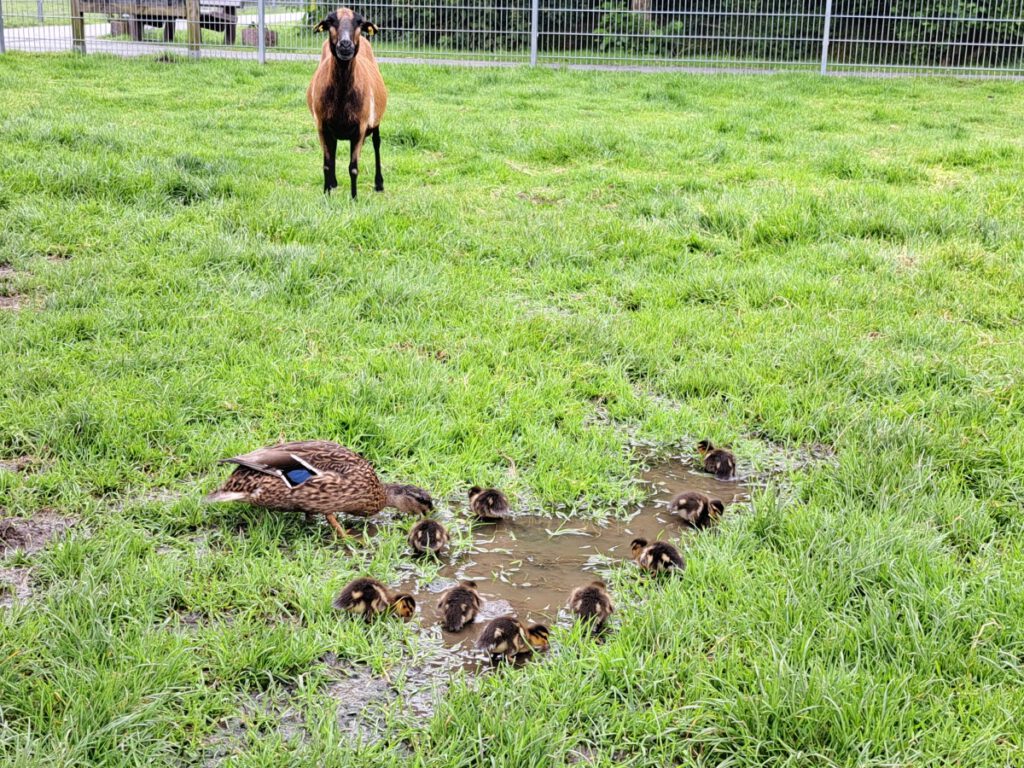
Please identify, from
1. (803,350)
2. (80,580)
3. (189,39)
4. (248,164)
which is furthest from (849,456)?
(189,39)

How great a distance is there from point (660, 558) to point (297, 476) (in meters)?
1.30

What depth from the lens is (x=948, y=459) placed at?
3.88 m

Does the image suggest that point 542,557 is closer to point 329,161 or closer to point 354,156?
point 354,156

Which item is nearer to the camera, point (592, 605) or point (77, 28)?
point (592, 605)

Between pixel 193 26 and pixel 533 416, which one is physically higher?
pixel 193 26

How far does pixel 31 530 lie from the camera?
133 inches

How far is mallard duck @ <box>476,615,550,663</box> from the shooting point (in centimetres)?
282

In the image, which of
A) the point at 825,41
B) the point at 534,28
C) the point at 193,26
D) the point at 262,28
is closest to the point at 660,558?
the point at 825,41

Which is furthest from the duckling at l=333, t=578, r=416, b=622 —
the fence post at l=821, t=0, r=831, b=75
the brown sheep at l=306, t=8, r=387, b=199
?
the fence post at l=821, t=0, r=831, b=75

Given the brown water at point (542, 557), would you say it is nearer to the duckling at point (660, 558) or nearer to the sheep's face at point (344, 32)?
the duckling at point (660, 558)

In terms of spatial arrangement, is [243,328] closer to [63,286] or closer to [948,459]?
[63,286]

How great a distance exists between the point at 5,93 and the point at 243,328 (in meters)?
9.90

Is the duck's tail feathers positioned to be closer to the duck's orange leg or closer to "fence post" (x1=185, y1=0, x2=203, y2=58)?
the duck's orange leg

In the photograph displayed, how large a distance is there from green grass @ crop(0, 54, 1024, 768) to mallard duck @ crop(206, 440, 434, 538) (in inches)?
4.5
